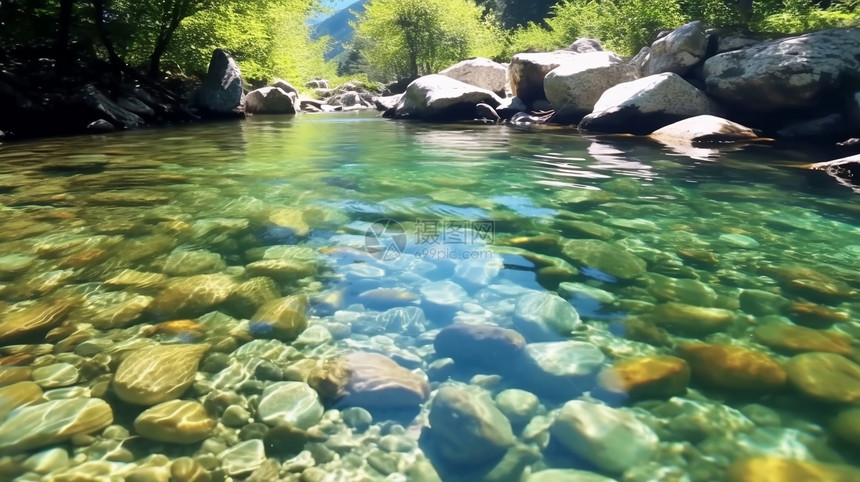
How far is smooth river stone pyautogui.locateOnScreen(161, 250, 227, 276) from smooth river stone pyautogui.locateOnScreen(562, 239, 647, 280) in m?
2.23

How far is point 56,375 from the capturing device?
6.19 feet

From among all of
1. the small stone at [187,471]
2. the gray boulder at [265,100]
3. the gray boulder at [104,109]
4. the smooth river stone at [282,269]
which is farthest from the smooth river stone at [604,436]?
the gray boulder at [265,100]

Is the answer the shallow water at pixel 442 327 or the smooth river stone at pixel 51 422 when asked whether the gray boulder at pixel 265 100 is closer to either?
the shallow water at pixel 442 327

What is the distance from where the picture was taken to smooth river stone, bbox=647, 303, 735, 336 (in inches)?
88.1

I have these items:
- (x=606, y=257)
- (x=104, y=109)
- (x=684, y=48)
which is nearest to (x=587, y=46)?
(x=684, y=48)

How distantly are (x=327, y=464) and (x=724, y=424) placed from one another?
1.32 meters

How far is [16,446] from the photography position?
1.50m

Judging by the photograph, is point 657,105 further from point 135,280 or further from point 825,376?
point 135,280

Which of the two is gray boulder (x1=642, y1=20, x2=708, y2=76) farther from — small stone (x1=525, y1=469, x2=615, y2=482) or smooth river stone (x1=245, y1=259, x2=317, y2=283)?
small stone (x1=525, y1=469, x2=615, y2=482)

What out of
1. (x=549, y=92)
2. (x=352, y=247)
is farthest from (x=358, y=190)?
(x=549, y=92)

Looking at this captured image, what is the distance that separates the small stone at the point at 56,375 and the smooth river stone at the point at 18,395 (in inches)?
1.5

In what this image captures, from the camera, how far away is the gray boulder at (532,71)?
48.3ft

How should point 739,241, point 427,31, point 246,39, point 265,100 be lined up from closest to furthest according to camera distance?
point 739,241 < point 265,100 < point 246,39 < point 427,31

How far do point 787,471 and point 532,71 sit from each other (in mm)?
14953
